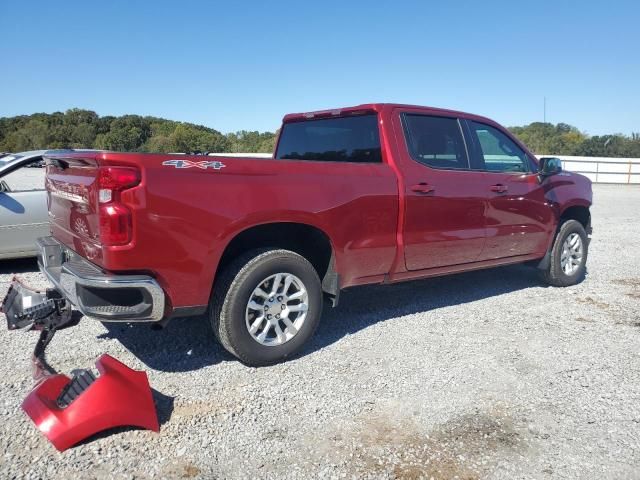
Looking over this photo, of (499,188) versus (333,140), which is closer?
(333,140)

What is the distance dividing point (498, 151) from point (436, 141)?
1.03 meters

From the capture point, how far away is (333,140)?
5008 millimetres

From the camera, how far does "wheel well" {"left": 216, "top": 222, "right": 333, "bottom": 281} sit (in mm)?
3779

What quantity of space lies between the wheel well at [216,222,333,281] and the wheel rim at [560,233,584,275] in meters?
3.47

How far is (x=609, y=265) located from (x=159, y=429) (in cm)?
699

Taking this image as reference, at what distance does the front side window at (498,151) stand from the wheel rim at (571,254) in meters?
1.23

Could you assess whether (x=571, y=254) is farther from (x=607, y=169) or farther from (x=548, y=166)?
(x=607, y=169)

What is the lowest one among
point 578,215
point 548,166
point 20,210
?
point 578,215

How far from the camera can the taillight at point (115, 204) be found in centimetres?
306

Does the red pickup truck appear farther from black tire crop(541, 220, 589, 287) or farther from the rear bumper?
black tire crop(541, 220, 589, 287)

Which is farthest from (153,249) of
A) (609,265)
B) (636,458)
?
(609,265)

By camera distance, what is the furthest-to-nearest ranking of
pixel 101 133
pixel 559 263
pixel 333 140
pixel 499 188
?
pixel 101 133 < pixel 559 263 < pixel 499 188 < pixel 333 140

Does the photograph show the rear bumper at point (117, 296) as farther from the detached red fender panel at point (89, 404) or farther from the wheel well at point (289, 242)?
the wheel well at point (289, 242)

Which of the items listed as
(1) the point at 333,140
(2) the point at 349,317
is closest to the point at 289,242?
(2) the point at 349,317
